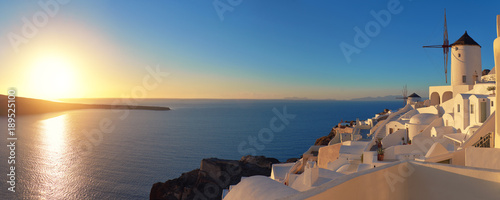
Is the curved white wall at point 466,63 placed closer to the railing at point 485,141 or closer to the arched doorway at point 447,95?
the arched doorway at point 447,95

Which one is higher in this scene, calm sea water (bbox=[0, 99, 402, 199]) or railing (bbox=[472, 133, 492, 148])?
railing (bbox=[472, 133, 492, 148])

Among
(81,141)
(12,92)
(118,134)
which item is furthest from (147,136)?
(12,92)

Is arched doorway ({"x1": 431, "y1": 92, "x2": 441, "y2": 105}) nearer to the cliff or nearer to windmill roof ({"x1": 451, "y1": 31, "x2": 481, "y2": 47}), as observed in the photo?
windmill roof ({"x1": 451, "y1": 31, "x2": 481, "y2": 47})

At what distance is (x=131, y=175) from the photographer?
108ft

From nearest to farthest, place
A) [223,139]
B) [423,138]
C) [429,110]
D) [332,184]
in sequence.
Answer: [332,184], [423,138], [429,110], [223,139]

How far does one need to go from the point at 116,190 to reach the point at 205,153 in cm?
1772

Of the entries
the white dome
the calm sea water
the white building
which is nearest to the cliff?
the calm sea water

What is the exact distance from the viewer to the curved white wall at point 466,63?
26.4 m

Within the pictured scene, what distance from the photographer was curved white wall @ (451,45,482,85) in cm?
2638

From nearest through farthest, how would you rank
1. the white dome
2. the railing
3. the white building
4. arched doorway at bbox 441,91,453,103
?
the white building → the railing → the white dome → arched doorway at bbox 441,91,453,103

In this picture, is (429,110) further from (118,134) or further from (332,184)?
(118,134)

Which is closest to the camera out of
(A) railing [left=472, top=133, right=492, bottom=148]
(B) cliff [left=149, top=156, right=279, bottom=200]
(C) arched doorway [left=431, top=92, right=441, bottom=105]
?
(A) railing [left=472, top=133, right=492, bottom=148]

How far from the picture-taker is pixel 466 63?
26609mm

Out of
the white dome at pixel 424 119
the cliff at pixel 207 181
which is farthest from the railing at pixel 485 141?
the cliff at pixel 207 181
